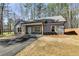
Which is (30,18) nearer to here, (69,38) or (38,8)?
(38,8)

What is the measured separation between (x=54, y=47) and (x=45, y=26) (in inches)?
13.6

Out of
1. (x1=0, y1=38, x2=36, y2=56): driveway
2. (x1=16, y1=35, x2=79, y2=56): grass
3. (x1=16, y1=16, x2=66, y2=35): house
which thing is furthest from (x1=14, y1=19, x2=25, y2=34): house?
(x1=16, y1=35, x2=79, y2=56): grass

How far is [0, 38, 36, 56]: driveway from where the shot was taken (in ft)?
13.1

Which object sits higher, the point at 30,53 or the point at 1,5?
the point at 1,5

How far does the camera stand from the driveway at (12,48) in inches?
158

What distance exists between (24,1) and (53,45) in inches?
31.3

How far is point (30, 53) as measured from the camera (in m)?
4.00

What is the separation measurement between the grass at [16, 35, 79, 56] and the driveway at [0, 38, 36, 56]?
6 centimetres

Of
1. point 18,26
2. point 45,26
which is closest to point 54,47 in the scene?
point 45,26

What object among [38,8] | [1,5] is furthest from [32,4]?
[1,5]

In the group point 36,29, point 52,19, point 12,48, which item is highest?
point 52,19

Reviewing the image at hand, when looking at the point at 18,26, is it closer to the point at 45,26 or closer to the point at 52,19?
the point at 45,26

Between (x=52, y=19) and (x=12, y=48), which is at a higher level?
(x=52, y=19)

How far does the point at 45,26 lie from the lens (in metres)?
4.05
